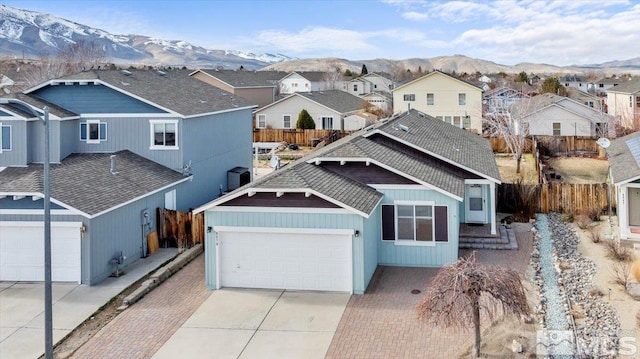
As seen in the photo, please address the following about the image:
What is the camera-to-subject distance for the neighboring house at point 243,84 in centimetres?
6719

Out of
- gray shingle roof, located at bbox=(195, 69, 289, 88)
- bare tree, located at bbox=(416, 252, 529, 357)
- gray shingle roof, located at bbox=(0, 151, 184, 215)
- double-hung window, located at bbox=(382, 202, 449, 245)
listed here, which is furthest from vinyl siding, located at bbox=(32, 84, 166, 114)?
gray shingle roof, located at bbox=(195, 69, 289, 88)

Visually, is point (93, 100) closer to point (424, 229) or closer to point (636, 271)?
point (424, 229)

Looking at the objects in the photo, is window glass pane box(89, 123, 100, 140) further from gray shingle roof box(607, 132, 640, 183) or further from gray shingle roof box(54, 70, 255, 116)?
gray shingle roof box(607, 132, 640, 183)

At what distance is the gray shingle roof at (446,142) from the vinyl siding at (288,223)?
7.23m

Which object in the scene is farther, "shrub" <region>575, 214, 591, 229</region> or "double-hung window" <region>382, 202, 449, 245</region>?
"shrub" <region>575, 214, 591, 229</region>

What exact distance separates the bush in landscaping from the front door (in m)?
4.34

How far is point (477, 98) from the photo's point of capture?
53.9 metres

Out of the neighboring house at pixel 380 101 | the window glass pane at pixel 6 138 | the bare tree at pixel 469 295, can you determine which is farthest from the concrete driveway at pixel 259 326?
the neighboring house at pixel 380 101

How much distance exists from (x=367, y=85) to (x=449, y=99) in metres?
46.0

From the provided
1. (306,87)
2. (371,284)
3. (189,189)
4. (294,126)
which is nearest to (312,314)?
(371,284)

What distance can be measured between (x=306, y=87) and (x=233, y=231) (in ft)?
273

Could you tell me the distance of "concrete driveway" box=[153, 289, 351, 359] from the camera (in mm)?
12641

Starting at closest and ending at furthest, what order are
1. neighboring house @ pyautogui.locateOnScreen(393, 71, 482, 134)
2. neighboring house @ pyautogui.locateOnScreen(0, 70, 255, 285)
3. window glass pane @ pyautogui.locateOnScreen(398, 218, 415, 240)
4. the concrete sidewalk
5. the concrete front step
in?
1. the concrete sidewalk
2. neighboring house @ pyautogui.locateOnScreen(0, 70, 255, 285)
3. window glass pane @ pyautogui.locateOnScreen(398, 218, 415, 240)
4. the concrete front step
5. neighboring house @ pyautogui.locateOnScreen(393, 71, 482, 134)

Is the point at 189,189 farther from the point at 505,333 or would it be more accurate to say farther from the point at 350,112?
the point at 350,112
